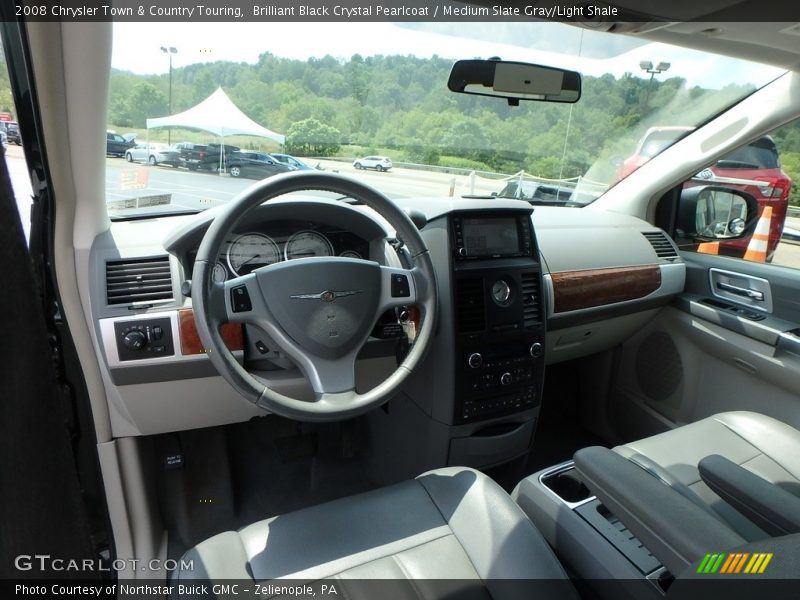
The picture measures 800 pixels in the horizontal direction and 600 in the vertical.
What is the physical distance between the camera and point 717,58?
212 cm

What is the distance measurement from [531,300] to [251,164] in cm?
118

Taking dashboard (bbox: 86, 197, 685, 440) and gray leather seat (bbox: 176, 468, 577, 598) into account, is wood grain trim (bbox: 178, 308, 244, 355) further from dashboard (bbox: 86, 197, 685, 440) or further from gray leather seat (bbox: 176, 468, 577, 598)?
gray leather seat (bbox: 176, 468, 577, 598)

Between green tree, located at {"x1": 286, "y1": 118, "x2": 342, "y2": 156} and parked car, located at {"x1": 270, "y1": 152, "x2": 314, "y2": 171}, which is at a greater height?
green tree, located at {"x1": 286, "y1": 118, "x2": 342, "y2": 156}

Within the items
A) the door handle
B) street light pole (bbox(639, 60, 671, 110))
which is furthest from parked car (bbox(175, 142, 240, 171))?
the door handle

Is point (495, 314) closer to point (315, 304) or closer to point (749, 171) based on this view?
point (315, 304)

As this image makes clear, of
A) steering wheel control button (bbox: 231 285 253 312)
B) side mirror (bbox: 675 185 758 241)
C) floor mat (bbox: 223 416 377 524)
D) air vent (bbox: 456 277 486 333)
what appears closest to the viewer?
steering wheel control button (bbox: 231 285 253 312)

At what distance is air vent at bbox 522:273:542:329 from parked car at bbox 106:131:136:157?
1.46 m

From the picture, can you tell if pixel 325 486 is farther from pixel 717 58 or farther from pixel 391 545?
pixel 717 58

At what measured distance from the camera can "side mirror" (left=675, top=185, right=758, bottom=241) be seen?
2779mm

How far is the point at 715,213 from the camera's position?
117 inches

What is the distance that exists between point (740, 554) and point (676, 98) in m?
2.39

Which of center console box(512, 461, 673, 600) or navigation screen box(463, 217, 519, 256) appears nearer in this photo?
center console box(512, 461, 673, 600)

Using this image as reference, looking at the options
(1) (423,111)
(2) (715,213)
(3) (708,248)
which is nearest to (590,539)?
(1) (423,111)

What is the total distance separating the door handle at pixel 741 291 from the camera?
2547mm
